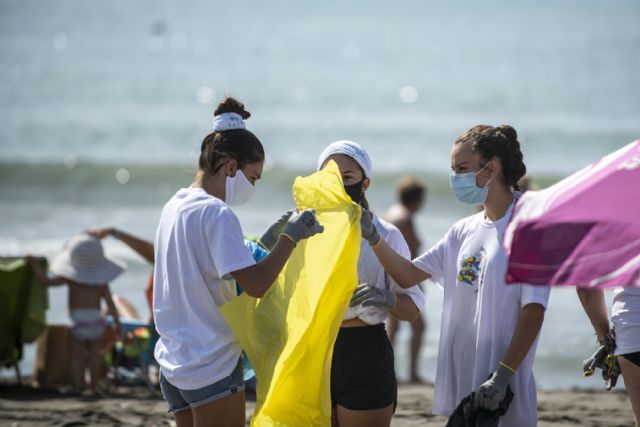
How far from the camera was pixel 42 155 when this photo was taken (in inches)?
915

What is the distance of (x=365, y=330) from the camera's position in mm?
4477

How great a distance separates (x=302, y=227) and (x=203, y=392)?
2.42 feet

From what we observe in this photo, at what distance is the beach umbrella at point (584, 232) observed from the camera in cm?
304

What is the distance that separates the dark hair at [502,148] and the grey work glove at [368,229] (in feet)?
1.71

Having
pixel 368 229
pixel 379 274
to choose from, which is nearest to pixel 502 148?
pixel 368 229

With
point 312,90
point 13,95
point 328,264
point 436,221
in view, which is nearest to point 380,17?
point 312,90

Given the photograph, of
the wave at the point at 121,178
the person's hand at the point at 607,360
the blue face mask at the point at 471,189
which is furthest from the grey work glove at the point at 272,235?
the wave at the point at 121,178

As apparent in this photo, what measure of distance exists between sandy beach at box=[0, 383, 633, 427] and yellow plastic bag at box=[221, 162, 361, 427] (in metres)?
2.57

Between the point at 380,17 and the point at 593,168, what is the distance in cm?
5752

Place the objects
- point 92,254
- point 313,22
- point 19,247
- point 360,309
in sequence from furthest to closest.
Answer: point 313,22 < point 19,247 < point 92,254 < point 360,309

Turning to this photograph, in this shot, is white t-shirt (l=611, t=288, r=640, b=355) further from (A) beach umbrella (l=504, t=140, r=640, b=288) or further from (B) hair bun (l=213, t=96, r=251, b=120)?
(B) hair bun (l=213, t=96, r=251, b=120)

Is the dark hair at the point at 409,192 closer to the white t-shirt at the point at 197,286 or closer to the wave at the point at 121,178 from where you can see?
the white t-shirt at the point at 197,286

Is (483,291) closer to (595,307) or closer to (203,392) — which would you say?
(595,307)

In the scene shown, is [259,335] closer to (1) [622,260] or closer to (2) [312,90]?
(1) [622,260]
